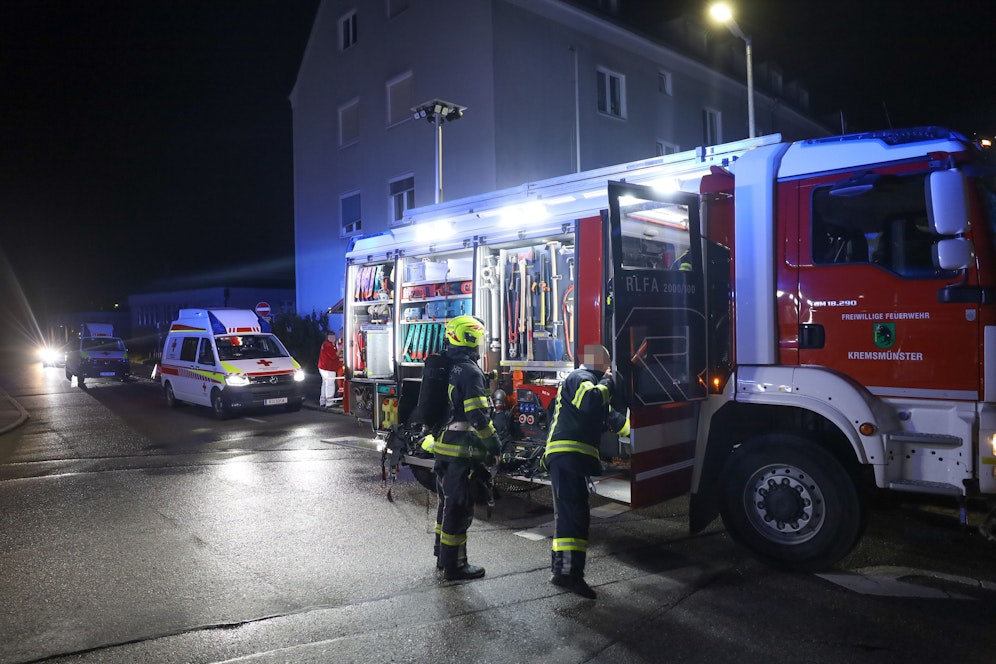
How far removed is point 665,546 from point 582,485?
1347mm

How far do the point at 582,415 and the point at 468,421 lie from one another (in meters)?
0.82

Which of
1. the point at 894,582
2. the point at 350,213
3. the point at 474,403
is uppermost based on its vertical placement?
Result: the point at 350,213

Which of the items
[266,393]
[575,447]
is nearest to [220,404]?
[266,393]

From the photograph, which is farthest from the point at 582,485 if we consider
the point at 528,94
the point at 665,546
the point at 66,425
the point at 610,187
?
the point at 528,94

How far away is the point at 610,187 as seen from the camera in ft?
16.4

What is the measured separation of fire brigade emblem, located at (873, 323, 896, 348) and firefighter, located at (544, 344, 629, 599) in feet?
5.69

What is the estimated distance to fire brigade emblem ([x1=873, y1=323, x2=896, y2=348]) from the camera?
4.56 m

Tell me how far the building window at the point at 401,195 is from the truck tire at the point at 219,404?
7960mm

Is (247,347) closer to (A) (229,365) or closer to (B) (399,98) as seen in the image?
(A) (229,365)

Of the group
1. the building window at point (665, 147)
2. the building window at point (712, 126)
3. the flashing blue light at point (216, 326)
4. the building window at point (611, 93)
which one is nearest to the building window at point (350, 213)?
the flashing blue light at point (216, 326)

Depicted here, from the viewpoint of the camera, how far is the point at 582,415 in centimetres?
476

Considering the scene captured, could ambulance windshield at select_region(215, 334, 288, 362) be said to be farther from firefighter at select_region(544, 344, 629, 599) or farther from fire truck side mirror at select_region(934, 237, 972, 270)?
fire truck side mirror at select_region(934, 237, 972, 270)

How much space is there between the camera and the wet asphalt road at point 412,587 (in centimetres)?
386

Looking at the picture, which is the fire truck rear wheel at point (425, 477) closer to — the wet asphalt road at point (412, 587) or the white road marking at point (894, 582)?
the wet asphalt road at point (412, 587)
